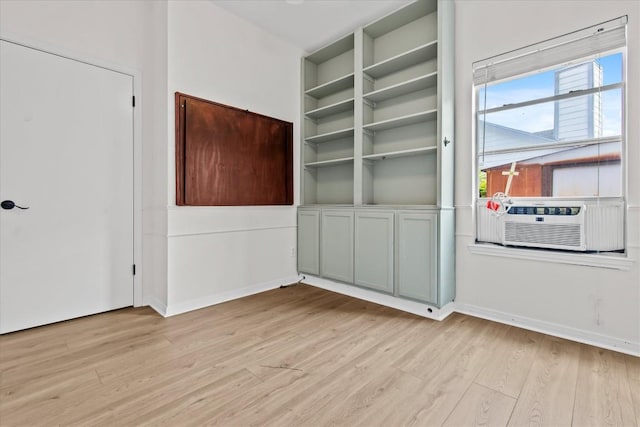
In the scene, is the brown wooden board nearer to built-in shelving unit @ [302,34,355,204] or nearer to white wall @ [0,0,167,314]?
white wall @ [0,0,167,314]

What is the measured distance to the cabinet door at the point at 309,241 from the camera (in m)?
3.67

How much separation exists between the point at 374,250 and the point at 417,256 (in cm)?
46

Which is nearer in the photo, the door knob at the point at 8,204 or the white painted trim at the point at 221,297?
the door knob at the point at 8,204

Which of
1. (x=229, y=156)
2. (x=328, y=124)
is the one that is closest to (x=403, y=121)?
(x=328, y=124)

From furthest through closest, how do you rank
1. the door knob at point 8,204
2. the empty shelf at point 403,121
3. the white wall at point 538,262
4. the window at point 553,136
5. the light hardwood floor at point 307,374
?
the empty shelf at point 403,121 < the door knob at point 8,204 < the window at point 553,136 < the white wall at point 538,262 < the light hardwood floor at point 307,374

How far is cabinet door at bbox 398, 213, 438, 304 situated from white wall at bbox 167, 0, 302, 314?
151cm

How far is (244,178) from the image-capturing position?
3.33 metres

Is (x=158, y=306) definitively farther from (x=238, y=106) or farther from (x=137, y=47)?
(x=137, y=47)

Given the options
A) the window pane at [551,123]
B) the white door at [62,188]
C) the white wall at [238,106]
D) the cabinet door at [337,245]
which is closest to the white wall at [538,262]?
the window pane at [551,123]

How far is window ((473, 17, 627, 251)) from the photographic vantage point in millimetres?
2170

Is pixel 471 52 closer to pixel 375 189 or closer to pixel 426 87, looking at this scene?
pixel 426 87

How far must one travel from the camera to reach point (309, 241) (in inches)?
148

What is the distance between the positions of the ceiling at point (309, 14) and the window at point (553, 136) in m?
1.27

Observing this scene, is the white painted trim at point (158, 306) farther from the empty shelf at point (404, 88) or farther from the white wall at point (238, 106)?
the empty shelf at point (404, 88)
